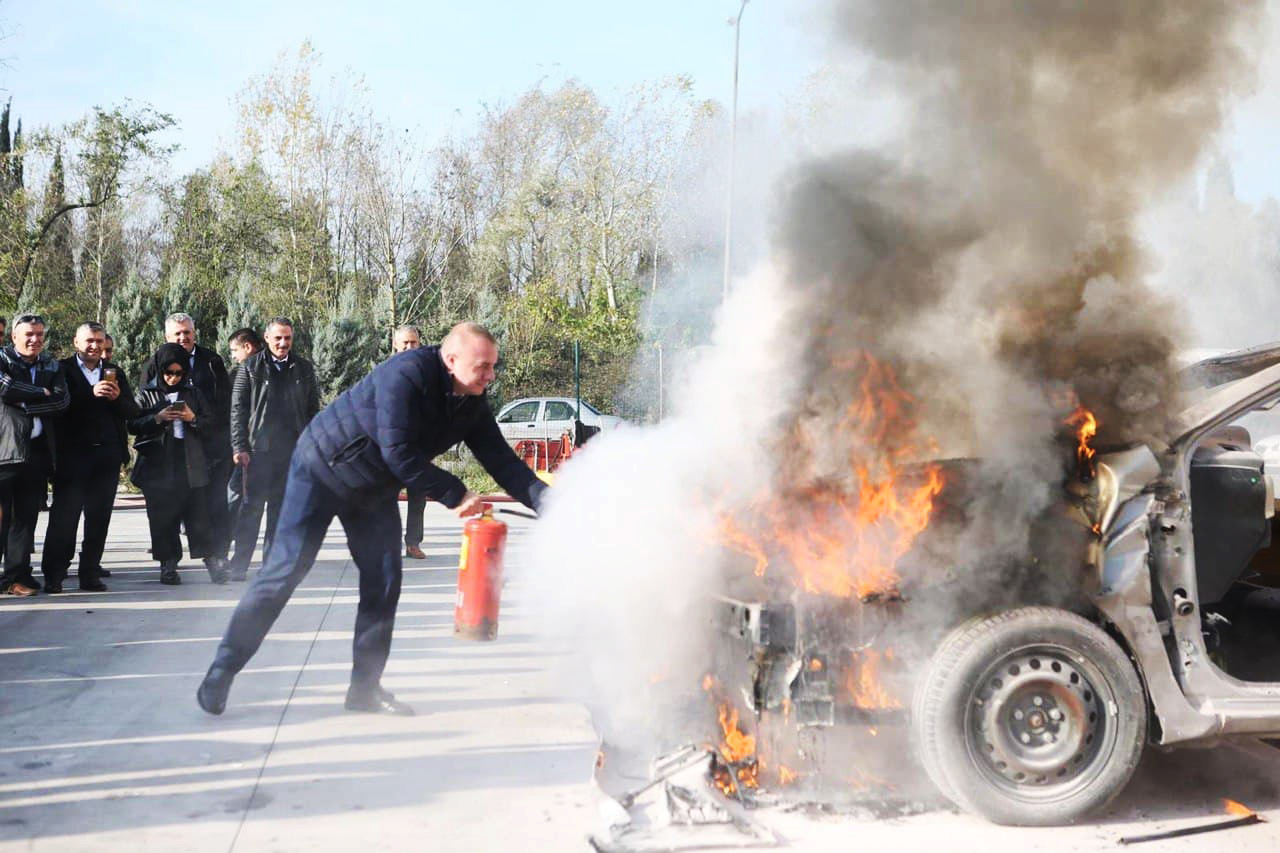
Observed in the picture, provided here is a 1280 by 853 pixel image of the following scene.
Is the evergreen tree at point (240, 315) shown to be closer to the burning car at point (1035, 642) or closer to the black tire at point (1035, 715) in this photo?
the burning car at point (1035, 642)

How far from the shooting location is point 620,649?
5.02 m

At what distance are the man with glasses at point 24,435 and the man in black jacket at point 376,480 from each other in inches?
140

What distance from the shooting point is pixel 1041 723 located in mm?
4219

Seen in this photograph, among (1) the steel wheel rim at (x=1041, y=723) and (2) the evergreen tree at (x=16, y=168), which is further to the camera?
(2) the evergreen tree at (x=16, y=168)

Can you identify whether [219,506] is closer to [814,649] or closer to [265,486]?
[265,486]

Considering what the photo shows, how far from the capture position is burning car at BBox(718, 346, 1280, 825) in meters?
4.18

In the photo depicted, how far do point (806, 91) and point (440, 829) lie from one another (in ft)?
16.8

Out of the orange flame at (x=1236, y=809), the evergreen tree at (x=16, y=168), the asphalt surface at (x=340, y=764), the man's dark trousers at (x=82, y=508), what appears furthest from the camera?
the evergreen tree at (x=16, y=168)

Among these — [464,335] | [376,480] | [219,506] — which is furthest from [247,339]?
[464,335]

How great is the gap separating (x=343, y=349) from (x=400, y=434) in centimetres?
2408

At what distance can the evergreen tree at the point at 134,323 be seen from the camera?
90.7 feet

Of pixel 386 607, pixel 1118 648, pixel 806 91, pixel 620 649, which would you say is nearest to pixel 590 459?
pixel 620 649

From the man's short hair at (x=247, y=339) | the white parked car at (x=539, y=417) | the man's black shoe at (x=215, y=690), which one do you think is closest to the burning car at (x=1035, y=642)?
the man's black shoe at (x=215, y=690)

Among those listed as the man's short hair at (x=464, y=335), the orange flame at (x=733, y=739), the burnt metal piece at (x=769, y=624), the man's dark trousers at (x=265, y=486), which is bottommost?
the orange flame at (x=733, y=739)
